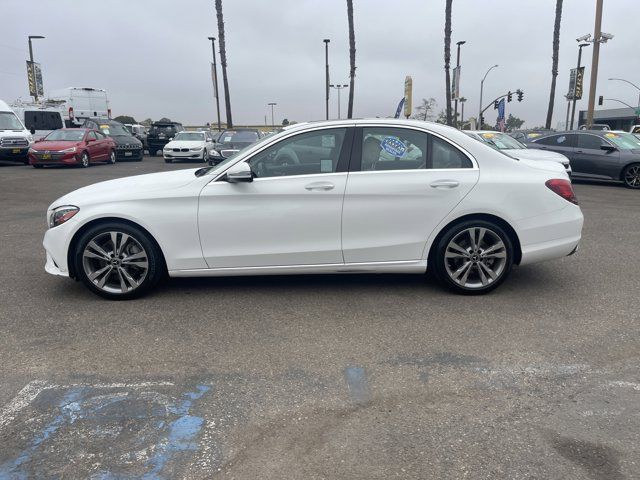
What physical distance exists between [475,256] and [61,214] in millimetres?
3713

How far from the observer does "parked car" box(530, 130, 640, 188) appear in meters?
14.4

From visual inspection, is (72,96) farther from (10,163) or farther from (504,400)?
(504,400)

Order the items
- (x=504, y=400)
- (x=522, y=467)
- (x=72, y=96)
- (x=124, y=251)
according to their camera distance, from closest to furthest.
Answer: (x=522, y=467) → (x=504, y=400) → (x=124, y=251) → (x=72, y=96)

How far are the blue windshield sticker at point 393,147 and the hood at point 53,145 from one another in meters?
17.5

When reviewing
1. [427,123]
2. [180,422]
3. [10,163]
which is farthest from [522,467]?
[10,163]

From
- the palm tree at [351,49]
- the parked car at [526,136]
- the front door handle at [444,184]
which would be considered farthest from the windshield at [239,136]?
the palm tree at [351,49]

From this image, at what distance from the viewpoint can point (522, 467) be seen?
8.35 ft

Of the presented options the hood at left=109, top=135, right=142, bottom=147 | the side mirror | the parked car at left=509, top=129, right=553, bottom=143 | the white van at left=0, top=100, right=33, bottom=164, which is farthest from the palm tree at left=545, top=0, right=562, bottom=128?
the side mirror

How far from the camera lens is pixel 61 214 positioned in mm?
4762

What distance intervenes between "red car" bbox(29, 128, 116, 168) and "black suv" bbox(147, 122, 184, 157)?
693 centimetres

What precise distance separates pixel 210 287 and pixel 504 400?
119 inches

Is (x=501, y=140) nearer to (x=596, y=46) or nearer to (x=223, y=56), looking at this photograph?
(x=596, y=46)

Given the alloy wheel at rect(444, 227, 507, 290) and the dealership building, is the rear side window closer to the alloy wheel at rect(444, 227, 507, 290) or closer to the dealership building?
the alloy wheel at rect(444, 227, 507, 290)

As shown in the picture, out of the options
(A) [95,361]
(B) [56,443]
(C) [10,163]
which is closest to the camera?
(B) [56,443]
